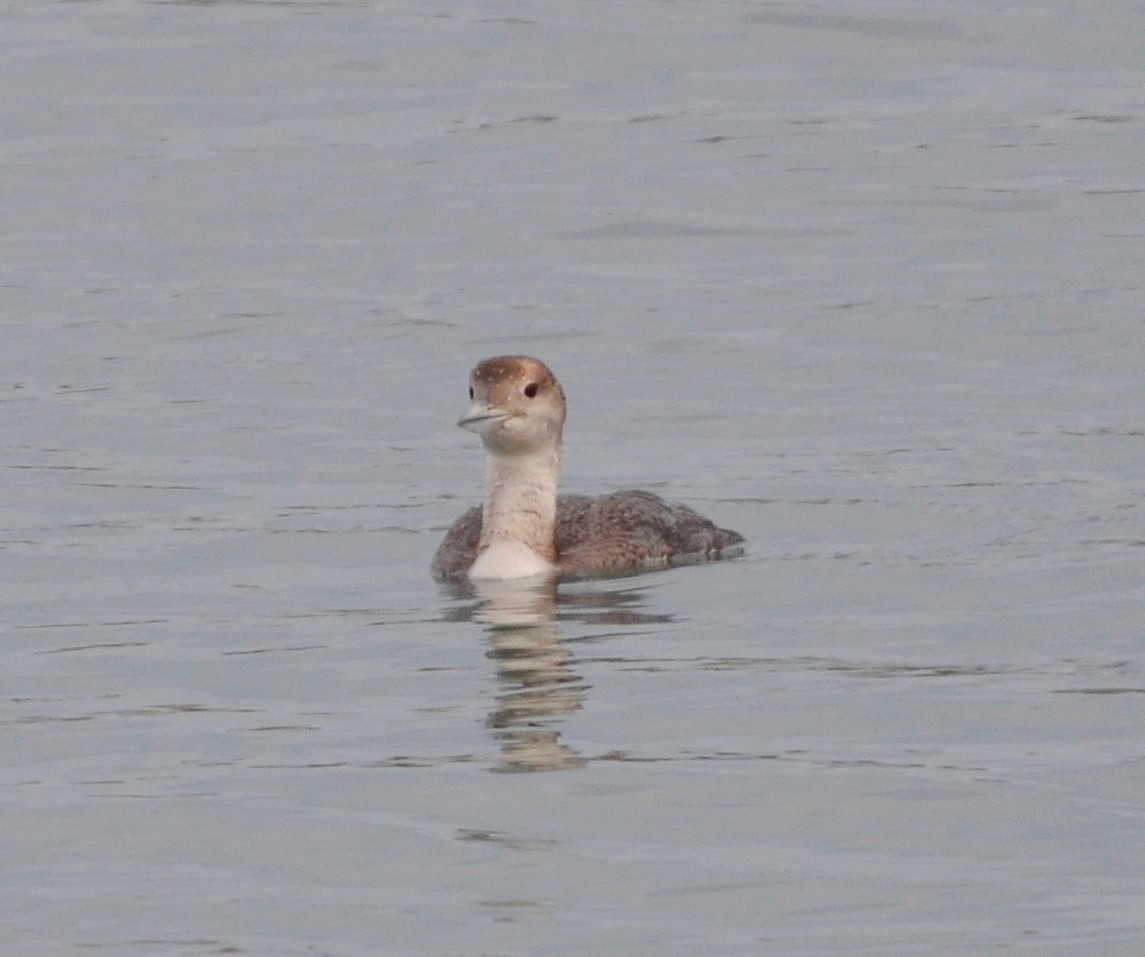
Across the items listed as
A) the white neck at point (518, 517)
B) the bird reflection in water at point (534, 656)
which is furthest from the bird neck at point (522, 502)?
the bird reflection in water at point (534, 656)

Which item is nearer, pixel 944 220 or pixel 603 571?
pixel 603 571

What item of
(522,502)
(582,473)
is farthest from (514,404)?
(582,473)

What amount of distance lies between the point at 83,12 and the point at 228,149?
7439 mm

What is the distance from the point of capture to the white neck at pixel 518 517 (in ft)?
46.6

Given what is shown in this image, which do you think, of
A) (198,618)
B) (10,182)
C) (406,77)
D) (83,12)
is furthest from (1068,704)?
(83,12)

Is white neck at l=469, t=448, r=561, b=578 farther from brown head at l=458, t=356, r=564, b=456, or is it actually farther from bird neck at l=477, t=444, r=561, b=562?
brown head at l=458, t=356, r=564, b=456

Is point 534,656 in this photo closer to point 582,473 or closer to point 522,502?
point 522,502

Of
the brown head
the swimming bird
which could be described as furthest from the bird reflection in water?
Result: the brown head

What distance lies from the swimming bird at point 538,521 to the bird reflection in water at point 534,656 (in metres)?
0.24

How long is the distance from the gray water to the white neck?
43 cm

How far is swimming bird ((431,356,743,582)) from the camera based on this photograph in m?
14.1

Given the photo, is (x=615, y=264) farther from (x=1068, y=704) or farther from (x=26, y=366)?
(x=1068, y=704)

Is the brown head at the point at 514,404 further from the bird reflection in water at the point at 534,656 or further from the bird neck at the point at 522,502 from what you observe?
the bird reflection in water at the point at 534,656

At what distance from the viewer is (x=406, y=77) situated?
31.8m
